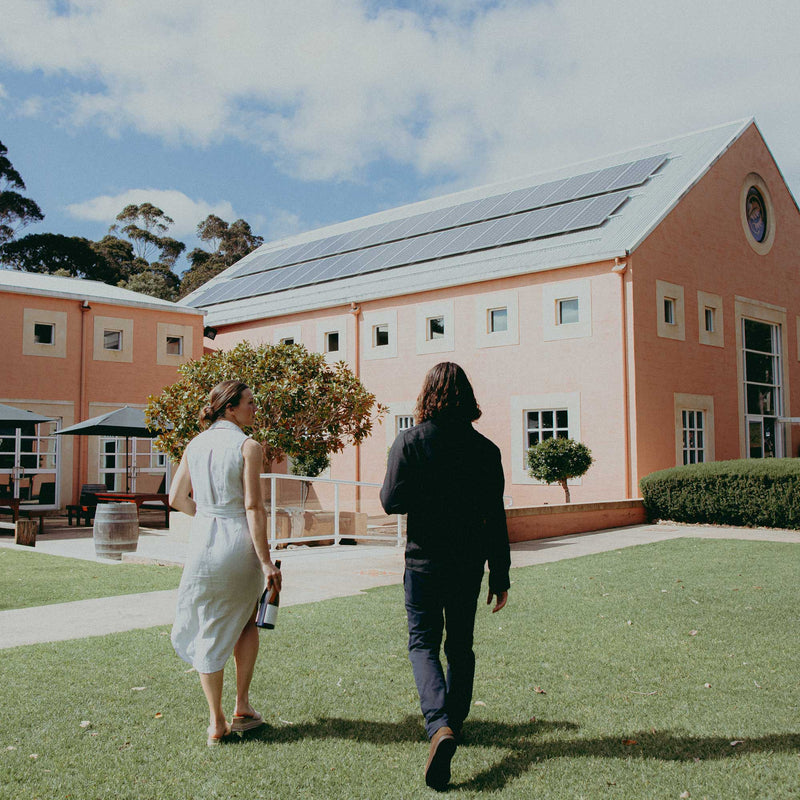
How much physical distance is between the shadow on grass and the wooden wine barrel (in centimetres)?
769

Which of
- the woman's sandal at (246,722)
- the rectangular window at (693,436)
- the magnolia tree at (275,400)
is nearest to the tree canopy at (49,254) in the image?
the magnolia tree at (275,400)

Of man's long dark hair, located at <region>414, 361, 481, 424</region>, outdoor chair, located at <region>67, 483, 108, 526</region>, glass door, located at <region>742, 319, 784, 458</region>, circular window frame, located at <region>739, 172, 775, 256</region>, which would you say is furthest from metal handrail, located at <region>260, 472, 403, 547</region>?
circular window frame, located at <region>739, 172, 775, 256</region>

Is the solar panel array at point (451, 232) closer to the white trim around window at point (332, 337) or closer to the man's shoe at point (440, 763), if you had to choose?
the white trim around window at point (332, 337)

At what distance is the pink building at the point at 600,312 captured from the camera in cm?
1842

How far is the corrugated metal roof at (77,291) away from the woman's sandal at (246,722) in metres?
19.1

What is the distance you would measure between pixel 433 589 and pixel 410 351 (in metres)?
18.5

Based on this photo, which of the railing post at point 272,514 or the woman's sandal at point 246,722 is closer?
the woman's sandal at point 246,722

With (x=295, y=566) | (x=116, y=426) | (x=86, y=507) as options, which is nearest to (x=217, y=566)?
(x=295, y=566)

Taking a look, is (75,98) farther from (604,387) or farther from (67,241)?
(67,241)

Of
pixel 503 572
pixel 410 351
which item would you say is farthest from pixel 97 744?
pixel 410 351

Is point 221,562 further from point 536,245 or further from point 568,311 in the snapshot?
point 536,245

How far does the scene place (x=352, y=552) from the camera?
12.3 meters

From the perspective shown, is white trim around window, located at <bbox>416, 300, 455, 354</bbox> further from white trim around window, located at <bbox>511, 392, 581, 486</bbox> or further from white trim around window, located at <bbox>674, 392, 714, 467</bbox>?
white trim around window, located at <bbox>674, 392, 714, 467</bbox>

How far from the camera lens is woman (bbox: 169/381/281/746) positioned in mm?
4035
